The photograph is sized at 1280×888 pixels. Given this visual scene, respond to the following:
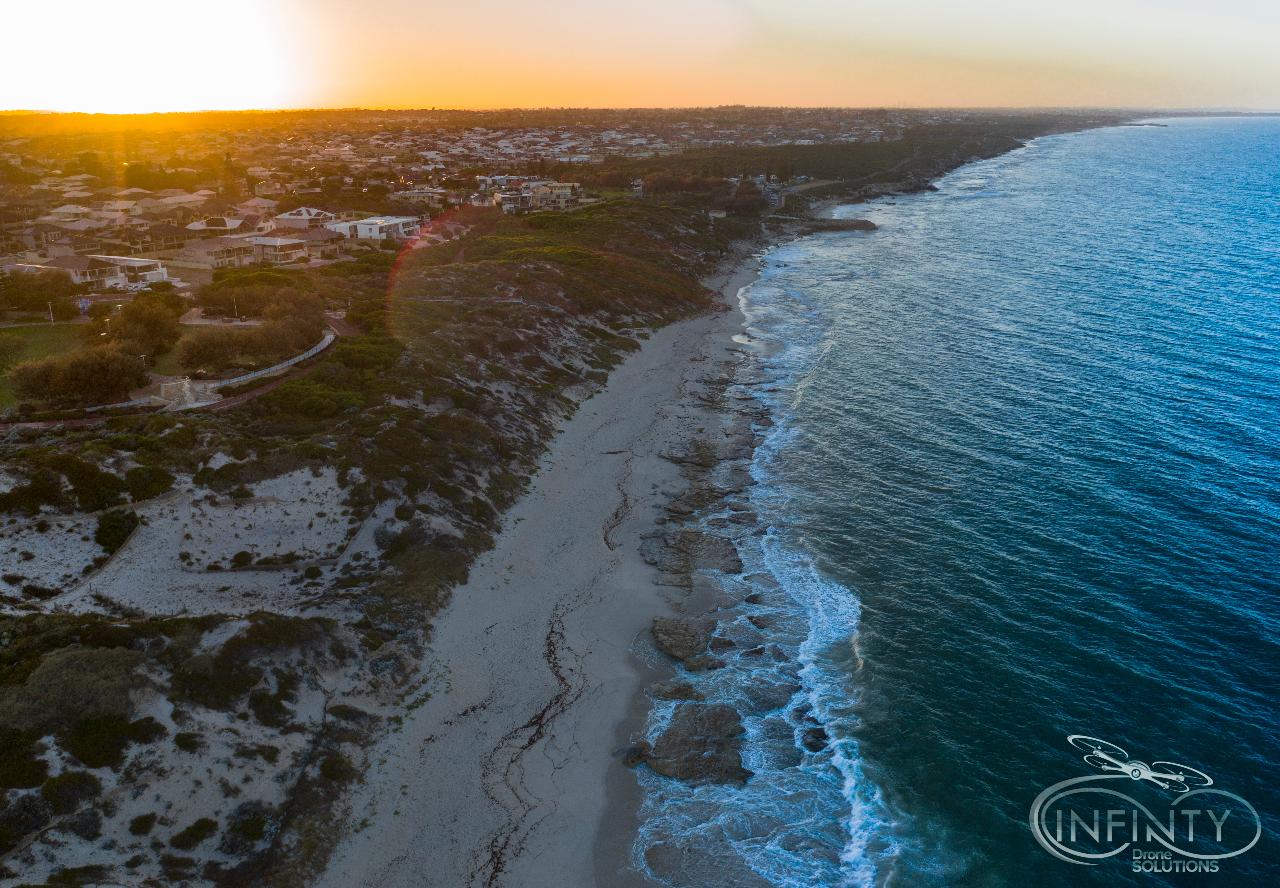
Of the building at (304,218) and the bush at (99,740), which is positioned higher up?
the building at (304,218)

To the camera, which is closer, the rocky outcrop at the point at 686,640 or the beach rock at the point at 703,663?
the beach rock at the point at 703,663

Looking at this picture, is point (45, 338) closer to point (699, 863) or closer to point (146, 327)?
point (146, 327)

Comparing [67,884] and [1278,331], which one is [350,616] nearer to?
[67,884]

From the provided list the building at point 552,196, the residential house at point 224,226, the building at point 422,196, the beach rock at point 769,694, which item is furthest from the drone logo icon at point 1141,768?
the building at point 422,196

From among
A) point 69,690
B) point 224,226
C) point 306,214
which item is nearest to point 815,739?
point 69,690

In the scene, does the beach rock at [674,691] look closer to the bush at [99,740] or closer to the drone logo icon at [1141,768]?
the drone logo icon at [1141,768]

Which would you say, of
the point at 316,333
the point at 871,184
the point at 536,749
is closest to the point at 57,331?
the point at 316,333

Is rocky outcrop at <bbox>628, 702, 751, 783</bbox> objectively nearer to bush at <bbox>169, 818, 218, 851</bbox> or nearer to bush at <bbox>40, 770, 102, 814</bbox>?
bush at <bbox>169, 818, 218, 851</bbox>

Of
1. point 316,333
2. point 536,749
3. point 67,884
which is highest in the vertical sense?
point 316,333
